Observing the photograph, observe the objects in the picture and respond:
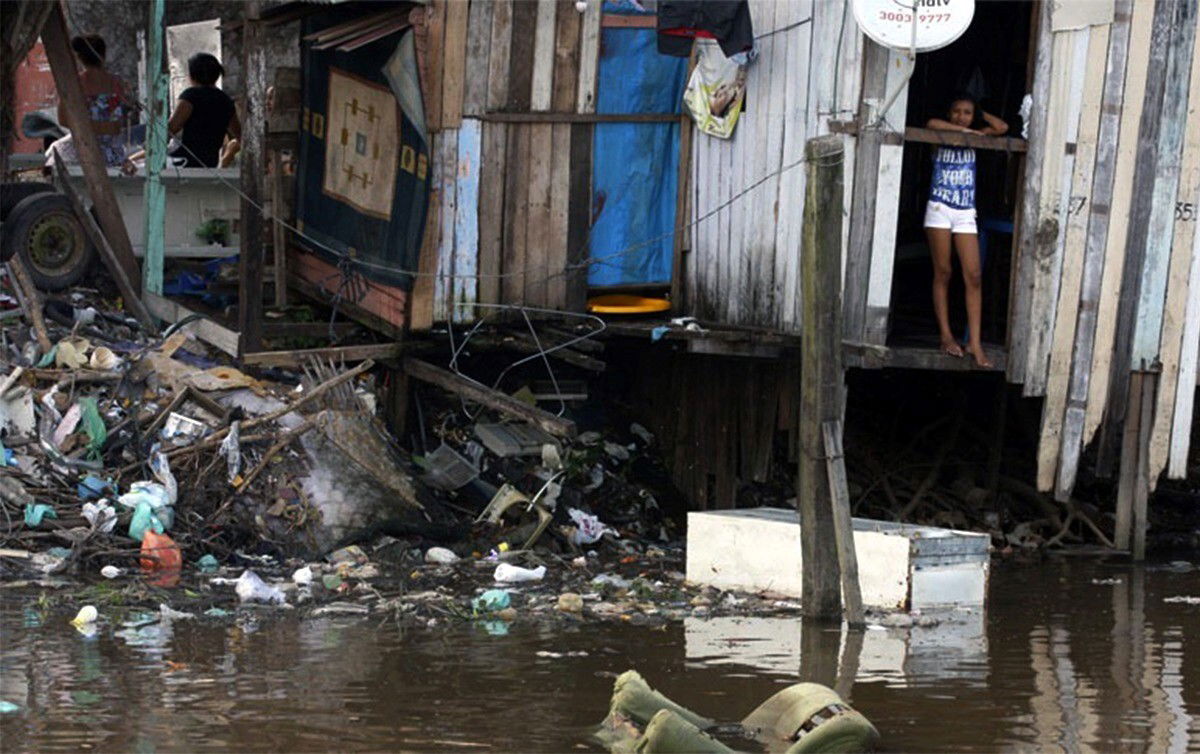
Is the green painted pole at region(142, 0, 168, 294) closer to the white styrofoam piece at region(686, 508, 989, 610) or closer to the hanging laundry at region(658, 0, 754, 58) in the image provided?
the hanging laundry at region(658, 0, 754, 58)

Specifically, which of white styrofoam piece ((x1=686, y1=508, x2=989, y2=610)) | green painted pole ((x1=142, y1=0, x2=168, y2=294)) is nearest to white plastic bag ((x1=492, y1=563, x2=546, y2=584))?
white styrofoam piece ((x1=686, y1=508, x2=989, y2=610))

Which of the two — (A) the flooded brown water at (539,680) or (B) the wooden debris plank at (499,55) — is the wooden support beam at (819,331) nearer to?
(A) the flooded brown water at (539,680)

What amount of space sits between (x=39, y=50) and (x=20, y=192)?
6.79 m

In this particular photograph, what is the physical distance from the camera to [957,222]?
1209cm

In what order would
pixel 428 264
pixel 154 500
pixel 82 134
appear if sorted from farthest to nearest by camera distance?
pixel 82 134 → pixel 428 264 → pixel 154 500

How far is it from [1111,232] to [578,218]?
11.9 feet

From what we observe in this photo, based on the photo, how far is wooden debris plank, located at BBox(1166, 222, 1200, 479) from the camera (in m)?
12.2

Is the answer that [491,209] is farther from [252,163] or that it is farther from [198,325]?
[198,325]

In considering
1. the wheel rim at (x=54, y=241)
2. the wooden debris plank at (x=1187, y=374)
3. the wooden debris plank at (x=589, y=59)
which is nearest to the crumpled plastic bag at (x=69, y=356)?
the wheel rim at (x=54, y=241)

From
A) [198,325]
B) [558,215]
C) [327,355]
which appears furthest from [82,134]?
[558,215]

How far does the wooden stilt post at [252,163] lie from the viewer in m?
12.5

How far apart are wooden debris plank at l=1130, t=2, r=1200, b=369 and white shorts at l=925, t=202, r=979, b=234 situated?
3.70 ft

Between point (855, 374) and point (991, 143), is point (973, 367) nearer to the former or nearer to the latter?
point (991, 143)

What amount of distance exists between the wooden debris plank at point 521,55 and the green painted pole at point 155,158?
9.57ft
